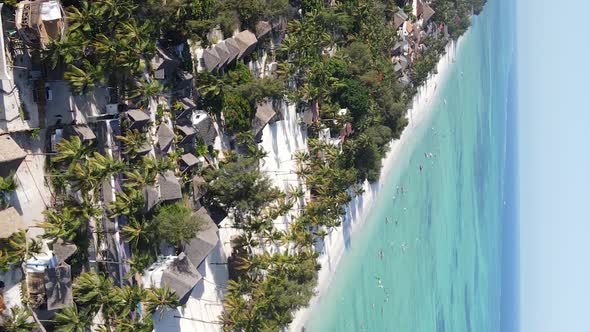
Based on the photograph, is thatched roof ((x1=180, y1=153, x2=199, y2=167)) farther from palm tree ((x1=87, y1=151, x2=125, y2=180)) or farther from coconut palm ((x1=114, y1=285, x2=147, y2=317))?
coconut palm ((x1=114, y1=285, x2=147, y2=317))

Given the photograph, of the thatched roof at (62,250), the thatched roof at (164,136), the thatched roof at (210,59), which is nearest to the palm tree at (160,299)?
the thatched roof at (62,250)

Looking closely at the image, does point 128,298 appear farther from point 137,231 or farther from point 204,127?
point 204,127

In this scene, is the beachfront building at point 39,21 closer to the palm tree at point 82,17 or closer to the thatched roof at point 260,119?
the palm tree at point 82,17

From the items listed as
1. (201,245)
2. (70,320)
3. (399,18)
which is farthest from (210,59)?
(399,18)

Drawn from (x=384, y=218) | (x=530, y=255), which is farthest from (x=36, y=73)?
(x=530, y=255)

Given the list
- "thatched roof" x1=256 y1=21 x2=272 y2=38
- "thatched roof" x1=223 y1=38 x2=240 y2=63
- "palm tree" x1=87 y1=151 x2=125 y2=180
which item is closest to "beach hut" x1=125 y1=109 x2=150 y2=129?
"palm tree" x1=87 y1=151 x2=125 y2=180

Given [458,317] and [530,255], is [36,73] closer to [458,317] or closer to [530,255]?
[458,317]
